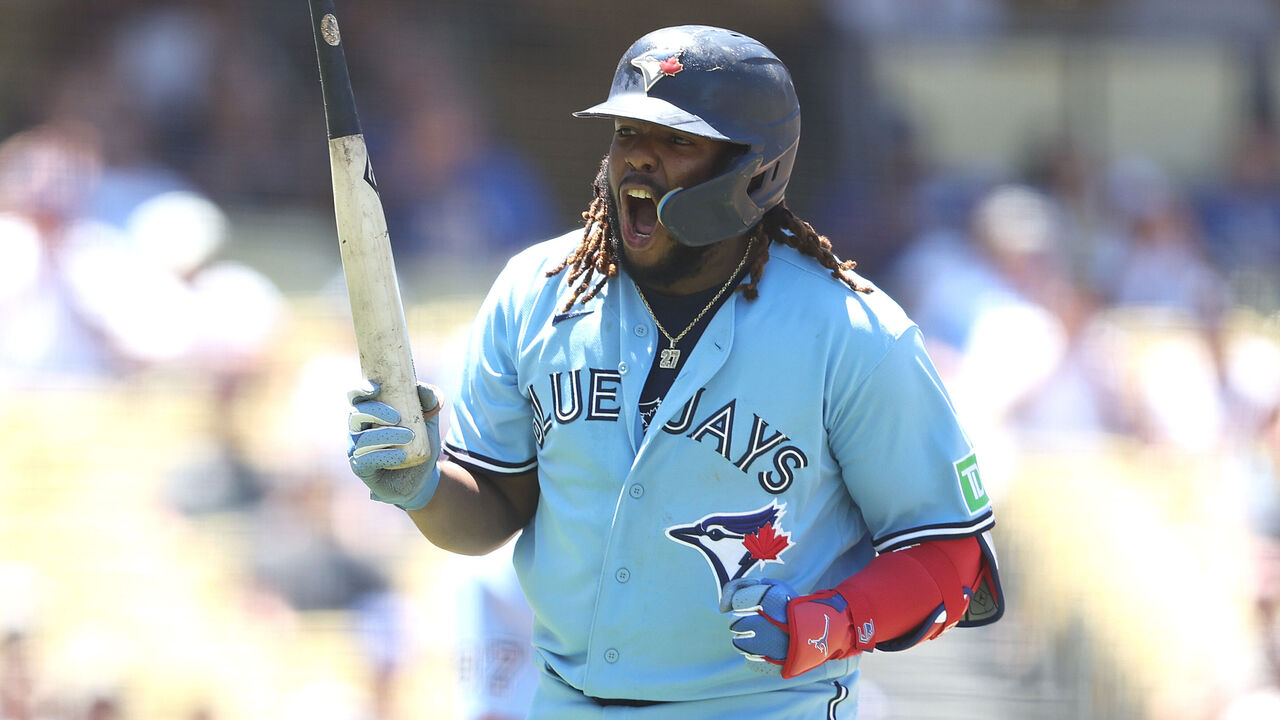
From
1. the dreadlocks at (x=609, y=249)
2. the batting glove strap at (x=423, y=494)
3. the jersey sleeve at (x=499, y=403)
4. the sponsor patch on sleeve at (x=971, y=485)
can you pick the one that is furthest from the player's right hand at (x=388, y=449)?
the sponsor patch on sleeve at (x=971, y=485)

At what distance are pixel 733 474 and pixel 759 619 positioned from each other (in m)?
0.21

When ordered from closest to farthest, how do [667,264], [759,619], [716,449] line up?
[759,619] → [716,449] → [667,264]

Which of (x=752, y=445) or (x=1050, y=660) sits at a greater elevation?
(x=752, y=445)

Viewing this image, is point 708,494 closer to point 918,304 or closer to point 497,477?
point 497,477

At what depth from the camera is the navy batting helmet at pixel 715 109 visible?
196cm

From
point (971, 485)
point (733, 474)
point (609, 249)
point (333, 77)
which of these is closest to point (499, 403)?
point (609, 249)

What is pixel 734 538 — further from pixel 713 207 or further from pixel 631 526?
pixel 713 207

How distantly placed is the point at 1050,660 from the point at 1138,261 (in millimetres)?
1925

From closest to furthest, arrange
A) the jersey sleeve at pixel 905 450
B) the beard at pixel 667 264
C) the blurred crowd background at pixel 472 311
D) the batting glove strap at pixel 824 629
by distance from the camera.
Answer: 1. the batting glove strap at pixel 824 629
2. the jersey sleeve at pixel 905 450
3. the beard at pixel 667 264
4. the blurred crowd background at pixel 472 311

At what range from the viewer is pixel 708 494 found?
195 cm

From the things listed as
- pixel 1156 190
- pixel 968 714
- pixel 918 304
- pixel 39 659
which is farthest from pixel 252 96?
pixel 1156 190

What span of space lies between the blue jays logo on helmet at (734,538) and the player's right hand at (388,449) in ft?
1.18

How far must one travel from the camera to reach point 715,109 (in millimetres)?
1981

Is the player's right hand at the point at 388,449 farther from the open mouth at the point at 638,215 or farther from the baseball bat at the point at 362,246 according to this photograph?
the open mouth at the point at 638,215
